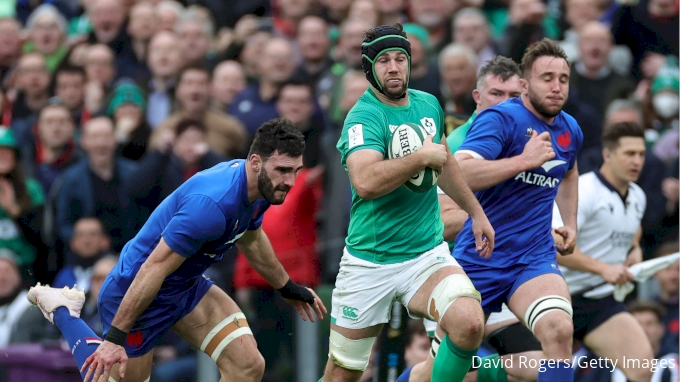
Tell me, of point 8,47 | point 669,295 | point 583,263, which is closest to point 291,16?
point 8,47

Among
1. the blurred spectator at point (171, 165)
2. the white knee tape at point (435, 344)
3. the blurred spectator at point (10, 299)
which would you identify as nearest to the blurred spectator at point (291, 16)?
the blurred spectator at point (171, 165)

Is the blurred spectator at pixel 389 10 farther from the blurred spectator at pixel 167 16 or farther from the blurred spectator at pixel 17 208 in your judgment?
the blurred spectator at pixel 17 208

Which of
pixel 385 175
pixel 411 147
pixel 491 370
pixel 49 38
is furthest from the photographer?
pixel 49 38

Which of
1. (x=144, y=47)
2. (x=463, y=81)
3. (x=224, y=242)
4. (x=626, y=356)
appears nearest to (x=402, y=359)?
(x=626, y=356)

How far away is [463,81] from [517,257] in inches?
140

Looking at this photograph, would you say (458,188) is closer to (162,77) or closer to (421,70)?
(421,70)

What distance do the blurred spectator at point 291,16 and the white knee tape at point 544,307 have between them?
21.2ft

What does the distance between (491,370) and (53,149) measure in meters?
6.22

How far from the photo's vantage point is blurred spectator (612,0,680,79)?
11625 mm

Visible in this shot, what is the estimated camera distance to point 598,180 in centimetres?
933

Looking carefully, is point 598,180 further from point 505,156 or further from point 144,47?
point 144,47

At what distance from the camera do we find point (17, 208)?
12.0 m

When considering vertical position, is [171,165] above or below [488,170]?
below

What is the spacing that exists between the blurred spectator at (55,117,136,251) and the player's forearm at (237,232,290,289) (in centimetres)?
379
